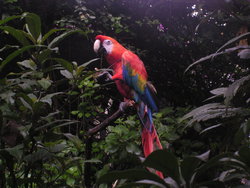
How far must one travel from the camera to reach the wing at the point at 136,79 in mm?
1540

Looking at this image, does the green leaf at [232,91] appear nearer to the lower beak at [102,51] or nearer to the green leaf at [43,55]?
the green leaf at [43,55]

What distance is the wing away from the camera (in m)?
1.54

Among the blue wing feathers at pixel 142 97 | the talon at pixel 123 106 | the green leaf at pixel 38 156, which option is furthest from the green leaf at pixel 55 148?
the blue wing feathers at pixel 142 97

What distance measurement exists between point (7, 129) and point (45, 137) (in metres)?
0.11

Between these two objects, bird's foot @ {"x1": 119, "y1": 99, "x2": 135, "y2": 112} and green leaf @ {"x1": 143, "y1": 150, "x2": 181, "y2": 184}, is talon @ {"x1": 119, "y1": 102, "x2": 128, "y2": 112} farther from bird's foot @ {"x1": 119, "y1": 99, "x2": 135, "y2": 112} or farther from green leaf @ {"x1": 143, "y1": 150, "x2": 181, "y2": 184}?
green leaf @ {"x1": 143, "y1": 150, "x2": 181, "y2": 184}

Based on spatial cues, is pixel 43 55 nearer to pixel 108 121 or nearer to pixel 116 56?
pixel 108 121

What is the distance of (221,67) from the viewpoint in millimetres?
2799

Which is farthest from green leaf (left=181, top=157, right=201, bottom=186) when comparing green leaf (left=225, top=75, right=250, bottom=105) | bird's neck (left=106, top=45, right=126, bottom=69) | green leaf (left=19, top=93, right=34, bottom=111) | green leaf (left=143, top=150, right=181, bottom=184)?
bird's neck (left=106, top=45, right=126, bottom=69)

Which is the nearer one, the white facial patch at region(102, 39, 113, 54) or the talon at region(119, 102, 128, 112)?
the talon at region(119, 102, 128, 112)

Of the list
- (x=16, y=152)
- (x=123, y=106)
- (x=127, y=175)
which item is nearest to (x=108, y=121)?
(x=123, y=106)

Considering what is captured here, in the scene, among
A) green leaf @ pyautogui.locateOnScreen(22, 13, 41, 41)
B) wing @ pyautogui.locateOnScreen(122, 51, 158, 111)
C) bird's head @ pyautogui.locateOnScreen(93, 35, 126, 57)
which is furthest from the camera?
bird's head @ pyautogui.locateOnScreen(93, 35, 126, 57)

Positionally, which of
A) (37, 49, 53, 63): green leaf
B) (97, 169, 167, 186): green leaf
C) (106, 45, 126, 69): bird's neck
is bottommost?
(106, 45, 126, 69): bird's neck

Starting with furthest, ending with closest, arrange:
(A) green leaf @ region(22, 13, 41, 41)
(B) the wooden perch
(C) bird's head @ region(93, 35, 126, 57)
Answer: (C) bird's head @ region(93, 35, 126, 57)
(B) the wooden perch
(A) green leaf @ region(22, 13, 41, 41)

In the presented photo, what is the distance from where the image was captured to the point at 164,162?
46 cm
